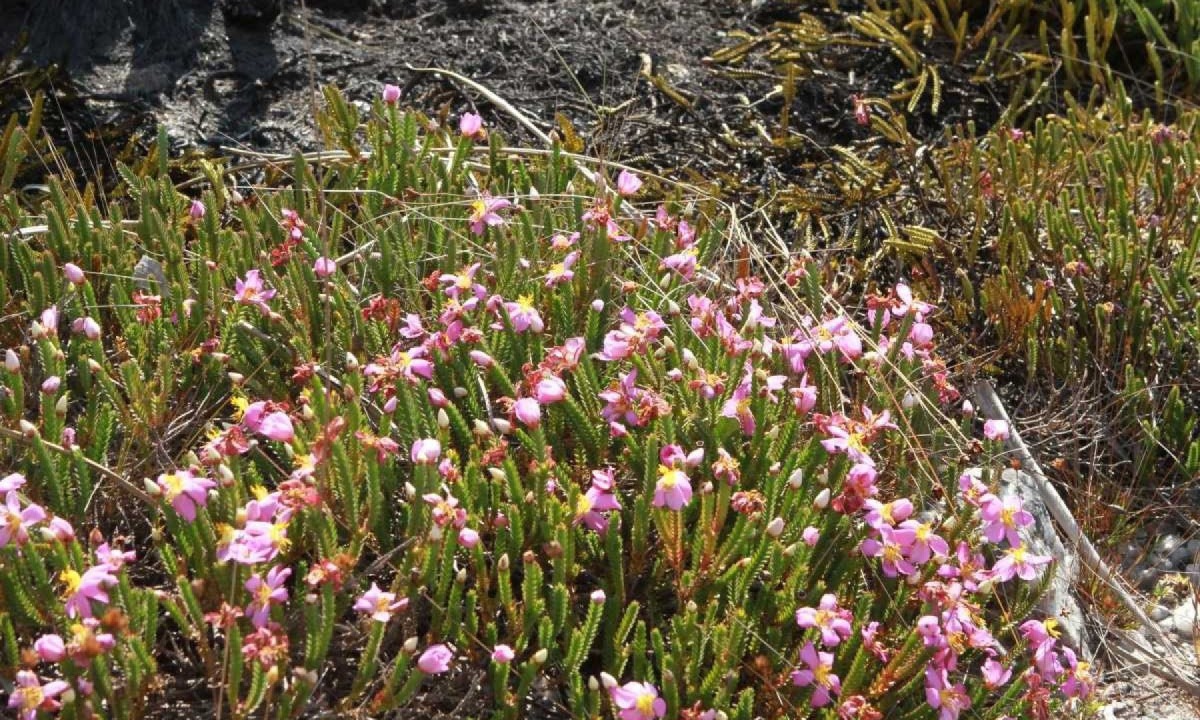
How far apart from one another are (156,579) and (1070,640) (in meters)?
2.07

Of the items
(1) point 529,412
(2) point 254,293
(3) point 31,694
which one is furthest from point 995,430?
(3) point 31,694

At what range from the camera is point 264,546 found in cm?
214

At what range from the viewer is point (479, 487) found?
246 centimetres

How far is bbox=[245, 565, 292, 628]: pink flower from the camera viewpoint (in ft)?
6.88

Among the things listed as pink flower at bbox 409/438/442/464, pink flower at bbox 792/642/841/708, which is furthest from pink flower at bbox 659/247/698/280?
pink flower at bbox 792/642/841/708

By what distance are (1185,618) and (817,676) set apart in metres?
1.50

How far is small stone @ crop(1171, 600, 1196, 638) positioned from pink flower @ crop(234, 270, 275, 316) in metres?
2.40

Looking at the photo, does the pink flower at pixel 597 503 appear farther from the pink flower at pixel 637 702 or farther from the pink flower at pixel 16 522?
the pink flower at pixel 16 522

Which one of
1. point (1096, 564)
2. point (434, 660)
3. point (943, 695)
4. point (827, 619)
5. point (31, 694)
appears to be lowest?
point (1096, 564)

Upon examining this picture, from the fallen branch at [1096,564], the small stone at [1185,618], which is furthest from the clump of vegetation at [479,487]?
the small stone at [1185,618]

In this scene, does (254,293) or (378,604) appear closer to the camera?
(378,604)

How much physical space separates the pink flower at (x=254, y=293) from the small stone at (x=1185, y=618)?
240 cm

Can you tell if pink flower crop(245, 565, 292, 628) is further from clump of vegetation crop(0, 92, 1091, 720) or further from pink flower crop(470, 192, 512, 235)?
pink flower crop(470, 192, 512, 235)

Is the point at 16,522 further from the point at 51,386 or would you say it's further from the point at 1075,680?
the point at 1075,680
